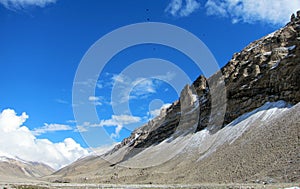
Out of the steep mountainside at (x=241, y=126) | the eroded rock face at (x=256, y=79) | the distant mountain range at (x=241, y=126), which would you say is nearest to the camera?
the distant mountain range at (x=241, y=126)

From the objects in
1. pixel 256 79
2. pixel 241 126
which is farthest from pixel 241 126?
pixel 256 79

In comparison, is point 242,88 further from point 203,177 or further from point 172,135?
point 203,177

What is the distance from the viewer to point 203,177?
6512 centimetres

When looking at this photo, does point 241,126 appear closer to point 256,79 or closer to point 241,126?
point 241,126

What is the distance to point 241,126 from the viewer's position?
88.2 meters

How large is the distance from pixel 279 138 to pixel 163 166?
44876 mm

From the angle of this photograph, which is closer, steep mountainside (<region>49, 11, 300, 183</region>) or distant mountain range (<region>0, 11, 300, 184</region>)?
distant mountain range (<region>0, 11, 300, 184</region>)

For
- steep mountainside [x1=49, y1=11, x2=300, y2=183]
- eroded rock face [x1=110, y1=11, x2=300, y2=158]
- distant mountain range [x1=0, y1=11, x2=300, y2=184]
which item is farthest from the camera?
eroded rock face [x1=110, y1=11, x2=300, y2=158]

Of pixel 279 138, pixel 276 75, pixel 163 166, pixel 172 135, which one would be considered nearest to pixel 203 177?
pixel 279 138

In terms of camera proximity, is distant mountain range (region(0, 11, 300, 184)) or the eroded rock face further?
the eroded rock face

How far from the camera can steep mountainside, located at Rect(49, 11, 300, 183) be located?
57938 millimetres

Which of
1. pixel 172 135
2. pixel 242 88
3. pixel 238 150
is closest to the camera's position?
pixel 238 150

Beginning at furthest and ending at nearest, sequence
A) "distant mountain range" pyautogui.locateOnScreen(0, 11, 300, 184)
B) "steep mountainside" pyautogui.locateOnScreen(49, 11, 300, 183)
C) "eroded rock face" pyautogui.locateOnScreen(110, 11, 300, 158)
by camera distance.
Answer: "eroded rock face" pyautogui.locateOnScreen(110, 11, 300, 158), "steep mountainside" pyautogui.locateOnScreen(49, 11, 300, 183), "distant mountain range" pyautogui.locateOnScreen(0, 11, 300, 184)

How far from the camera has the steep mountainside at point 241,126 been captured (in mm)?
57938
